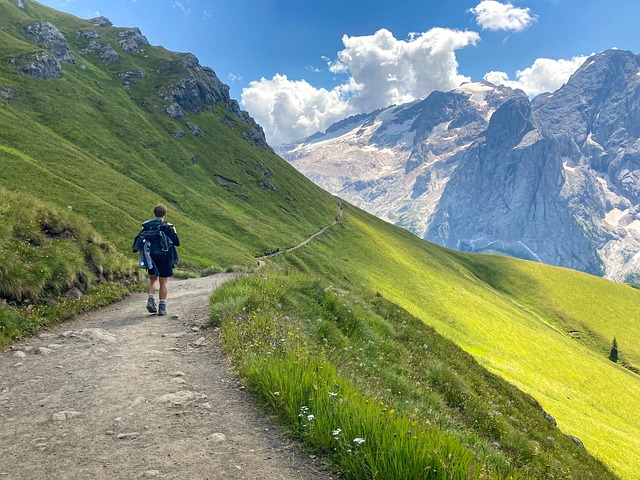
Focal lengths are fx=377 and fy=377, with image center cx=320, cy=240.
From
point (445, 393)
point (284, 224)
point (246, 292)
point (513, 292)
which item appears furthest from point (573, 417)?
point (513, 292)

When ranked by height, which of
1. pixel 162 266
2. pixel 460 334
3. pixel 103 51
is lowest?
pixel 460 334

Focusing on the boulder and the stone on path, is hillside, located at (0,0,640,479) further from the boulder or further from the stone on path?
the stone on path

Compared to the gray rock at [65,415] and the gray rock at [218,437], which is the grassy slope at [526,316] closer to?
the gray rock at [218,437]

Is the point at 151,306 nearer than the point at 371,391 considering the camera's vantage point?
No

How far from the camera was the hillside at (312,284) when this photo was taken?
779 cm

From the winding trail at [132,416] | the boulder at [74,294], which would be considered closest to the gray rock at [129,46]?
the boulder at [74,294]

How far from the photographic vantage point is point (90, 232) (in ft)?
63.0

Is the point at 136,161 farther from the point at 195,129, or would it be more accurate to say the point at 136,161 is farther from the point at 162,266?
the point at 162,266

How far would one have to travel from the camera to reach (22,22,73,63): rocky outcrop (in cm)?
13700

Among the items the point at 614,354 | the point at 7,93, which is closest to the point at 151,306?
the point at 7,93

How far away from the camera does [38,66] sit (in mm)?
110312

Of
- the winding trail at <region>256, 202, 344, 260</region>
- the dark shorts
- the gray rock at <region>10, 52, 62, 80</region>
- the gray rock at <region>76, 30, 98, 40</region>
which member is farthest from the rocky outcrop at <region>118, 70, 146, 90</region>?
the dark shorts

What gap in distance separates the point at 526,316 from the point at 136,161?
11822 cm

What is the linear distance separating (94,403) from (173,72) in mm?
203422
